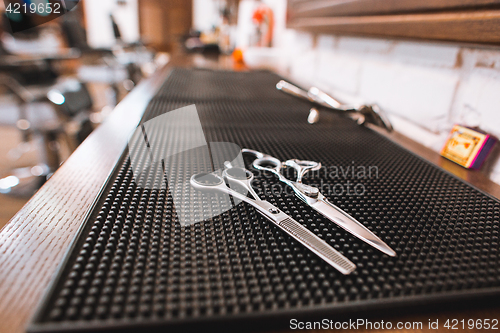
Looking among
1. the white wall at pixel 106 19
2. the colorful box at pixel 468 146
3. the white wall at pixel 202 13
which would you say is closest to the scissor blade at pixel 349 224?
the colorful box at pixel 468 146

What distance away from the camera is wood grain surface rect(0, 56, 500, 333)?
0.87 feet

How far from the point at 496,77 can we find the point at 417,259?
20.9 inches

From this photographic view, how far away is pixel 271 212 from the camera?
0.38 meters

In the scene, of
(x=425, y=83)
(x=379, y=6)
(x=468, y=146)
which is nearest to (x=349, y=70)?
(x=379, y=6)

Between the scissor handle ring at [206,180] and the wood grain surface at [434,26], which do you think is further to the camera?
the wood grain surface at [434,26]

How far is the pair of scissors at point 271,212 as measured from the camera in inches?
12.2

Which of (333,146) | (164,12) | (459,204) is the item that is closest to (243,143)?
(333,146)

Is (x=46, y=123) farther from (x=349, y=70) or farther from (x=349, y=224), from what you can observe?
(x=349, y=224)

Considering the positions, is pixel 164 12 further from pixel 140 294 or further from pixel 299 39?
pixel 140 294

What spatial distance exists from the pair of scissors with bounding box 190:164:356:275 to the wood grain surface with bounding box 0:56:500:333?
78mm

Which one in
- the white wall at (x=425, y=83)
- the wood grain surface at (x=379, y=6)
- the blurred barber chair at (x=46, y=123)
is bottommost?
the blurred barber chair at (x=46, y=123)

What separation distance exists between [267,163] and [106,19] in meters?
7.77

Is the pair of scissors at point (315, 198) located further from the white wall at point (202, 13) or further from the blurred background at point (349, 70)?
the white wall at point (202, 13)

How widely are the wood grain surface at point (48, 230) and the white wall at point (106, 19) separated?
703 centimetres
